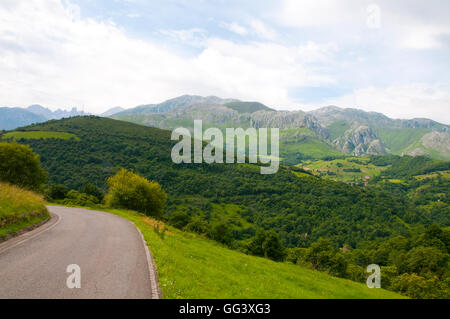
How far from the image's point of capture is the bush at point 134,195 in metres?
56.3

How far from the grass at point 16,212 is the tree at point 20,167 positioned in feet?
117

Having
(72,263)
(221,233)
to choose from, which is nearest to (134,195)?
(221,233)

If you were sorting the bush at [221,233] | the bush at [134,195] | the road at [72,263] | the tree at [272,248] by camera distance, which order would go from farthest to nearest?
1. the tree at [272,248]
2. the bush at [221,233]
3. the bush at [134,195]
4. the road at [72,263]

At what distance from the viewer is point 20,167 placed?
5431 centimetres

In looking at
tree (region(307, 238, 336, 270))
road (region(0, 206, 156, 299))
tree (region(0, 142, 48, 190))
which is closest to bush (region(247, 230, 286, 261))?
tree (region(307, 238, 336, 270))

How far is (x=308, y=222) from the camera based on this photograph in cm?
17638

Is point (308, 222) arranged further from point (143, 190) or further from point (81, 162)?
point (81, 162)

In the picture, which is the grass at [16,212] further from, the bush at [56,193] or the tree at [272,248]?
the tree at [272,248]

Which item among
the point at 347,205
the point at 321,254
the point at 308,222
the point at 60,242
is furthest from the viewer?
the point at 347,205

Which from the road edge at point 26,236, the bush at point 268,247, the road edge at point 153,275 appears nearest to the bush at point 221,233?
the bush at point 268,247

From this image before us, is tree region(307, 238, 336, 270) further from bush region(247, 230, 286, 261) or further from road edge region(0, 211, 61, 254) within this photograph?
road edge region(0, 211, 61, 254)

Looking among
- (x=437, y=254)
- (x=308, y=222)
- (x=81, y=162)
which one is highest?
(x=81, y=162)
